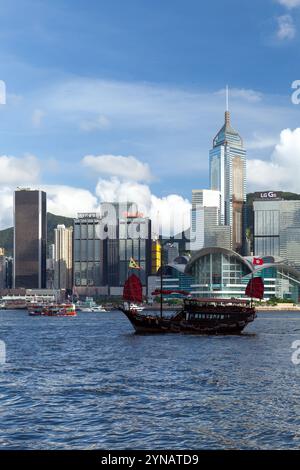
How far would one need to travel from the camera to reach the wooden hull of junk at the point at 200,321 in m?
117

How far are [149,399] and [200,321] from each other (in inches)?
2816

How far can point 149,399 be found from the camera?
47469mm

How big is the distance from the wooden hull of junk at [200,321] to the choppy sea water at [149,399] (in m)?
32.1

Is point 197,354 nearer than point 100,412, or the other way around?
point 100,412

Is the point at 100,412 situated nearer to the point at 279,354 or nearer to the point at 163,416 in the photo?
the point at 163,416

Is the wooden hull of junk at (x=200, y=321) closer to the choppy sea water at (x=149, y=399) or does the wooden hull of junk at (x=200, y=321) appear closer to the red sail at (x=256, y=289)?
the red sail at (x=256, y=289)

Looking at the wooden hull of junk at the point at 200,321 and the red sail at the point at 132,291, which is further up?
the red sail at the point at 132,291

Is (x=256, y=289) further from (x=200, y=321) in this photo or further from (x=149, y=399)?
(x=149, y=399)

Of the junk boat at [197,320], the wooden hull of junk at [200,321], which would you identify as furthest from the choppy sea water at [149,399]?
the wooden hull of junk at [200,321]

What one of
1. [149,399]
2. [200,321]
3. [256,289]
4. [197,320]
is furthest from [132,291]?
[149,399]

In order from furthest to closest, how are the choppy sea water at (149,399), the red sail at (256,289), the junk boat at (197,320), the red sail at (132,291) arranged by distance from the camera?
the red sail at (256,289) → the red sail at (132,291) → the junk boat at (197,320) → the choppy sea water at (149,399)

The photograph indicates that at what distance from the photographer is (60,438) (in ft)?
119
